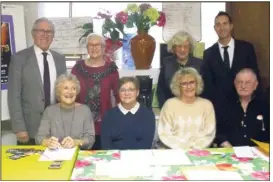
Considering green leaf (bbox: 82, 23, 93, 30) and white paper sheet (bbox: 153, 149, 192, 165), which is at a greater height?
green leaf (bbox: 82, 23, 93, 30)

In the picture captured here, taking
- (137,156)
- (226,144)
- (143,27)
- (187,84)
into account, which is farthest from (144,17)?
(226,144)

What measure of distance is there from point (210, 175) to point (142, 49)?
2.10ft

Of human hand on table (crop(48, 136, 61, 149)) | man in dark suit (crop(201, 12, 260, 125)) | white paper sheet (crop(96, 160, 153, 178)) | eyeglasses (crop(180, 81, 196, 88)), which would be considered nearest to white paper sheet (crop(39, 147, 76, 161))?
human hand on table (crop(48, 136, 61, 149))

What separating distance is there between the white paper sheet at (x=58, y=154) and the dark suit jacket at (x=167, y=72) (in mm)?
490

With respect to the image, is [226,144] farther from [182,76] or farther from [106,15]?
[106,15]

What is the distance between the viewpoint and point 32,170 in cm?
123

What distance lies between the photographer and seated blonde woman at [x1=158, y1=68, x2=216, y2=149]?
1625 mm

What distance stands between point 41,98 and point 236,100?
2.99 feet

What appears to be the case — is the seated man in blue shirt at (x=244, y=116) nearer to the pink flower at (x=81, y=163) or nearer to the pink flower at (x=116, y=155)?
the pink flower at (x=116, y=155)

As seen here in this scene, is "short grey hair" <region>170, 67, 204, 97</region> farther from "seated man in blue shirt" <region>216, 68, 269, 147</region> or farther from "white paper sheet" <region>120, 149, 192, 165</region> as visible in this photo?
"white paper sheet" <region>120, 149, 192, 165</region>

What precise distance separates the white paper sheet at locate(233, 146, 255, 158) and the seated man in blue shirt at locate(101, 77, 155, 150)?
1.25 feet

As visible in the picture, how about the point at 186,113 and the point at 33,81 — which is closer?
the point at 33,81

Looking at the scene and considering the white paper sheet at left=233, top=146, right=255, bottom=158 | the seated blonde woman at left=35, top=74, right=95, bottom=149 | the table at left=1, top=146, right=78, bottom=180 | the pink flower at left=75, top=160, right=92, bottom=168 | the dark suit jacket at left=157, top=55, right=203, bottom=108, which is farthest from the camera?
the dark suit jacket at left=157, top=55, right=203, bottom=108

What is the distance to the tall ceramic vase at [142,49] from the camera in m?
1.56
